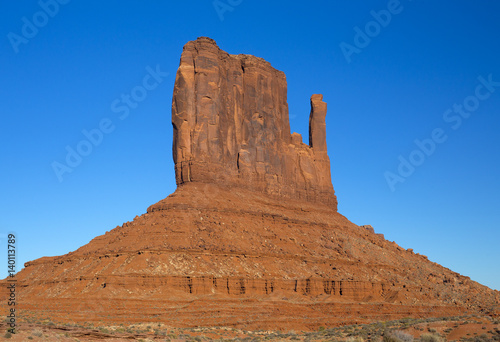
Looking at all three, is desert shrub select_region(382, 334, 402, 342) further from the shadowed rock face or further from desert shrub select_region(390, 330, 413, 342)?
the shadowed rock face

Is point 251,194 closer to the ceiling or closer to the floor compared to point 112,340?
closer to the ceiling

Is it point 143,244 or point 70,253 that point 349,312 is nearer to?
point 143,244

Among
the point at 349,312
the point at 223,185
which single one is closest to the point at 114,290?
the point at 349,312

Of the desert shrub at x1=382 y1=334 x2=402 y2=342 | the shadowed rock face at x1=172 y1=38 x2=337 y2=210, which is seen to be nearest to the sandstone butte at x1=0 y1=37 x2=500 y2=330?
the shadowed rock face at x1=172 y1=38 x2=337 y2=210

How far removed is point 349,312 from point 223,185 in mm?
25250

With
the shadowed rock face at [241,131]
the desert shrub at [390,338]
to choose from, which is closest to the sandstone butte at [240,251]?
the shadowed rock face at [241,131]

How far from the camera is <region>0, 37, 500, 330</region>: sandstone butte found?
57.5 meters

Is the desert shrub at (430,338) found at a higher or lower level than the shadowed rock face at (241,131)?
lower

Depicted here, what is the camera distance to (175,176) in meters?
81.5

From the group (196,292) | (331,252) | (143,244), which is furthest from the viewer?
(331,252)

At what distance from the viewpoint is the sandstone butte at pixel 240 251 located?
57500mm

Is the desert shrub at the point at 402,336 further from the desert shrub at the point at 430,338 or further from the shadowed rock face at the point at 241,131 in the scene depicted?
the shadowed rock face at the point at 241,131

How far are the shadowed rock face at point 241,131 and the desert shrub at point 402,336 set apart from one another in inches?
1995

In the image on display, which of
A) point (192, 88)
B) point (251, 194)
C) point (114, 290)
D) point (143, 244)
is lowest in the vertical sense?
point (114, 290)
